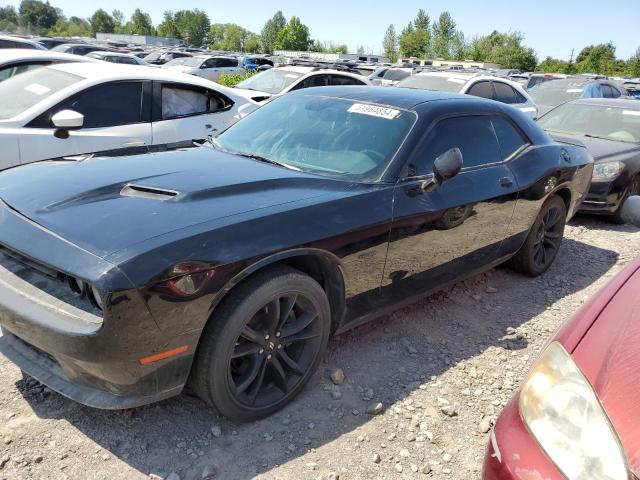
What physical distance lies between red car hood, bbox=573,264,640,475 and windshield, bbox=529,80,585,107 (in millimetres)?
11758

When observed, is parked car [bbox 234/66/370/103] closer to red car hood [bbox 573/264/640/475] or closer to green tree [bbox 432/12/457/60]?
red car hood [bbox 573/264/640/475]

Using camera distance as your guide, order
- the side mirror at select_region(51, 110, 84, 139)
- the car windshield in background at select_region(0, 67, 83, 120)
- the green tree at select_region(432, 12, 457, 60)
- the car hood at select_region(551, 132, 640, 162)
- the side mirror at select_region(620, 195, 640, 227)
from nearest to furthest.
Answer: the side mirror at select_region(620, 195, 640, 227)
the side mirror at select_region(51, 110, 84, 139)
the car windshield in background at select_region(0, 67, 83, 120)
the car hood at select_region(551, 132, 640, 162)
the green tree at select_region(432, 12, 457, 60)

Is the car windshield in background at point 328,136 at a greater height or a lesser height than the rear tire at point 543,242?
greater

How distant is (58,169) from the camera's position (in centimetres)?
301

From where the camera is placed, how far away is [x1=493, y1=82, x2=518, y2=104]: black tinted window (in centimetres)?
1034

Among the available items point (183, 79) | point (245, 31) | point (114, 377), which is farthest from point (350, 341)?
point (245, 31)

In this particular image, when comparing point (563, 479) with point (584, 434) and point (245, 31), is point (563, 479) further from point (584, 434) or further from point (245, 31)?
point (245, 31)

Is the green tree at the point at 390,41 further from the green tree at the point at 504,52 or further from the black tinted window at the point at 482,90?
the black tinted window at the point at 482,90

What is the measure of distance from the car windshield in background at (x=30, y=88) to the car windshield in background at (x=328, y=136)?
7.07 feet

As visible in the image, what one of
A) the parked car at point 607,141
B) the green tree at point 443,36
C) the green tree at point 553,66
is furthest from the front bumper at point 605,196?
the green tree at point 443,36

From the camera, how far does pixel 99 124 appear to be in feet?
16.3

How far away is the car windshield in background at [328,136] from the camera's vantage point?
3.20 meters

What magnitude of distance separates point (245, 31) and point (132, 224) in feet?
397

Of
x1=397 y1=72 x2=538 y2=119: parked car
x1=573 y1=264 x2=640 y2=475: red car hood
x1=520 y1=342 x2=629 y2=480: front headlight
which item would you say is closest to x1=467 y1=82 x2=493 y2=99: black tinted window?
x1=397 y1=72 x2=538 y2=119: parked car
